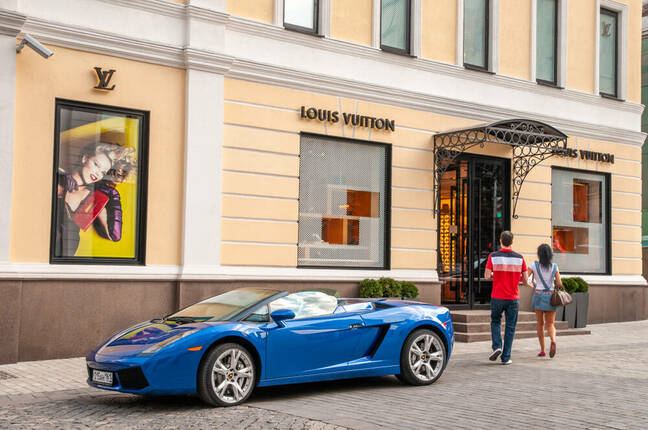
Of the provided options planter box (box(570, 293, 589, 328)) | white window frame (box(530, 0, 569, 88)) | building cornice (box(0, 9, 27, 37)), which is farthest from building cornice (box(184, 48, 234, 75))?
planter box (box(570, 293, 589, 328))

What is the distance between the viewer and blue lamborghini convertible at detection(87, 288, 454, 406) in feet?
25.3

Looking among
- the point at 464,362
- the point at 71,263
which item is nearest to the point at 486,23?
the point at 464,362

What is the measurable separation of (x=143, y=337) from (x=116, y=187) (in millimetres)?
5012

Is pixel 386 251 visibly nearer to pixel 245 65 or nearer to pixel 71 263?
pixel 245 65

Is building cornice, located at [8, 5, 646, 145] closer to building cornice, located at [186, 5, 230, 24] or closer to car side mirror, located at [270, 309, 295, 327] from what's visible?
building cornice, located at [186, 5, 230, 24]

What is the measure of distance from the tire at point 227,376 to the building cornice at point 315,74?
6.42 m

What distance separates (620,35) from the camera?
2003 cm

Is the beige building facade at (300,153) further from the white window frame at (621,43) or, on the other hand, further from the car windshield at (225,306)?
the car windshield at (225,306)

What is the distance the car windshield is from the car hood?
0.91 feet

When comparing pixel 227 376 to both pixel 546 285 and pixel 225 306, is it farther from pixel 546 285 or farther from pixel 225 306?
pixel 546 285

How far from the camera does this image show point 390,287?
14.8m

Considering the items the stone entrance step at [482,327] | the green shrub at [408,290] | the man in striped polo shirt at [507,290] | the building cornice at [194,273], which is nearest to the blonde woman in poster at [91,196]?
the building cornice at [194,273]

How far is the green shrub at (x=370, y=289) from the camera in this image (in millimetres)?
14555

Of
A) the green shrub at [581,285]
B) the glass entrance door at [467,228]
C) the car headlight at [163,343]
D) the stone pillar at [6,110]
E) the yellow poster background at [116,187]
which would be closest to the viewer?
the car headlight at [163,343]
